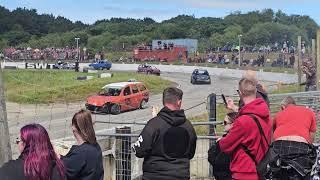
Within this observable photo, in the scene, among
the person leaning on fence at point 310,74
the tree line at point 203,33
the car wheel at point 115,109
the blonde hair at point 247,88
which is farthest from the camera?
the tree line at point 203,33

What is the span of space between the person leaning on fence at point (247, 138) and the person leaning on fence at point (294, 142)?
0.83ft

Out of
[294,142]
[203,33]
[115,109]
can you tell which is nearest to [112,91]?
[115,109]

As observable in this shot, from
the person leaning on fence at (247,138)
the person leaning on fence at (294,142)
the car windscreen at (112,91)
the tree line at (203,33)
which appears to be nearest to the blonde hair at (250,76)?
the person leaning on fence at (247,138)

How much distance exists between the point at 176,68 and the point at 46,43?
78.8m

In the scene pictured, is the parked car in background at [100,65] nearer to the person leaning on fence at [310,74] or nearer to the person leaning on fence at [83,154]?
the person leaning on fence at [310,74]

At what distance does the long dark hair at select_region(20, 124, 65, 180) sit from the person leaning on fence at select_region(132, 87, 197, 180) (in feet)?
4.92

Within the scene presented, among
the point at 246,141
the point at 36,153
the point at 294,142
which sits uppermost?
the point at 36,153

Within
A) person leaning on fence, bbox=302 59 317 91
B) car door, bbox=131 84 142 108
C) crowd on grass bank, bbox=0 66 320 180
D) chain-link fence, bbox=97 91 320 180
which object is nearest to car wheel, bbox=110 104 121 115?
car door, bbox=131 84 142 108

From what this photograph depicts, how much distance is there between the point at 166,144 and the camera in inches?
231

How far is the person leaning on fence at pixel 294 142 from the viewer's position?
574 cm

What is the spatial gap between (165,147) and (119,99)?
91.4 ft

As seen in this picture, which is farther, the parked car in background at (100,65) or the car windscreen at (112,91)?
the parked car in background at (100,65)

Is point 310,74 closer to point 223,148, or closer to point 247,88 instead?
point 247,88

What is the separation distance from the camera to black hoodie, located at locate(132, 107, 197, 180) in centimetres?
582
